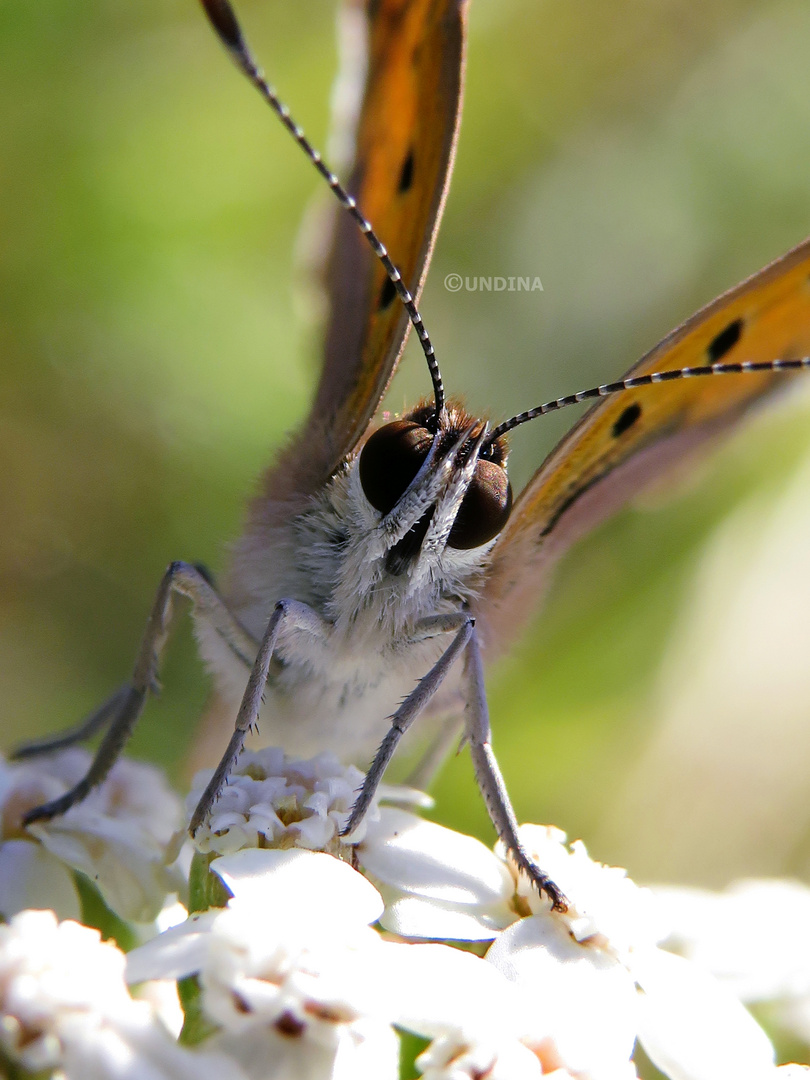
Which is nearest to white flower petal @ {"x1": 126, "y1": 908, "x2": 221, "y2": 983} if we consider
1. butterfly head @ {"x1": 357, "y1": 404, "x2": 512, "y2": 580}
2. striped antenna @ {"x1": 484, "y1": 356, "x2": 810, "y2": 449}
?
butterfly head @ {"x1": 357, "y1": 404, "x2": 512, "y2": 580}

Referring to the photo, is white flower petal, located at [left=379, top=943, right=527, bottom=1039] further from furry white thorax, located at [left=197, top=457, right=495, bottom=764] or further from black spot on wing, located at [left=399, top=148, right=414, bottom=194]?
black spot on wing, located at [left=399, top=148, right=414, bottom=194]

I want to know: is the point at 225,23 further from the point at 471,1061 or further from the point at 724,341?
the point at 471,1061

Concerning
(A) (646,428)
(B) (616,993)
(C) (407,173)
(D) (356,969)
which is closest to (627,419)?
(A) (646,428)

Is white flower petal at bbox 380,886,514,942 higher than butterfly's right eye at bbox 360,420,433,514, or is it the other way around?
butterfly's right eye at bbox 360,420,433,514

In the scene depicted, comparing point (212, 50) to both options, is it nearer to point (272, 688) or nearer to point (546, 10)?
point (546, 10)

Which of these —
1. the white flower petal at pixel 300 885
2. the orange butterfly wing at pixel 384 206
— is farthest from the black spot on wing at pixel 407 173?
the white flower petal at pixel 300 885

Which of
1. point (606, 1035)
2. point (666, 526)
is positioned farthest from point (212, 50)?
point (606, 1035)
